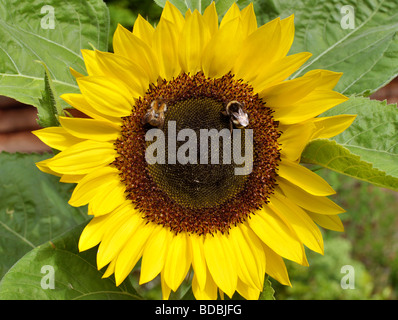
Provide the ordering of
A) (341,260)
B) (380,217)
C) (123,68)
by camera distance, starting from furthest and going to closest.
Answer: (380,217), (341,260), (123,68)

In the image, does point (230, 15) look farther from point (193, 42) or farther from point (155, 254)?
point (155, 254)

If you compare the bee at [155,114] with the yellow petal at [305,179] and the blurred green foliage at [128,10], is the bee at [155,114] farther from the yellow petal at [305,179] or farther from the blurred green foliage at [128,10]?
the blurred green foliage at [128,10]

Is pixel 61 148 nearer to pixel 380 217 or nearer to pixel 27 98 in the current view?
pixel 27 98

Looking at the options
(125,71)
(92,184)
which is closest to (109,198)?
(92,184)

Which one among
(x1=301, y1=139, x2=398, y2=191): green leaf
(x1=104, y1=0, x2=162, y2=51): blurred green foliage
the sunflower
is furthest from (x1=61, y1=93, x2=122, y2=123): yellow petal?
(x1=104, y1=0, x2=162, y2=51): blurred green foliage
